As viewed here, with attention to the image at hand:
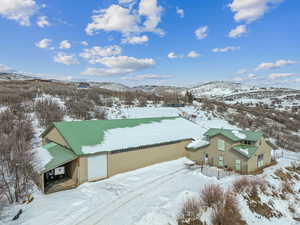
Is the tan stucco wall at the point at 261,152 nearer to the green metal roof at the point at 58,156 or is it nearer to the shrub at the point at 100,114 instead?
the green metal roof at the point at 58,156

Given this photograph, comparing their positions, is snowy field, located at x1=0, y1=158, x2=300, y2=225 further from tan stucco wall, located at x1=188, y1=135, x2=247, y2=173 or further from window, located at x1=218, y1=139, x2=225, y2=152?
window, located at x1=218, y1=139, x2=225, y2=152

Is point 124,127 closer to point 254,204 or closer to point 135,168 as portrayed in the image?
point 135,168

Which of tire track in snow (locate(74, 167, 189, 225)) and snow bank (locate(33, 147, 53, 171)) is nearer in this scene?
tire track in snow (locate(74, 167, 189, 225))

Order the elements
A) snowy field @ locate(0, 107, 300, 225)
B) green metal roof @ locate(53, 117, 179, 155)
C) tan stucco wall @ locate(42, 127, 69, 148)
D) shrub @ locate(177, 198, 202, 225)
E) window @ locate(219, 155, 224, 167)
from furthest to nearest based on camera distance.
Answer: window @ locate(219, 155, 224, 167) < tan stucco wall @ locate(42, 127, 69, 148) < green metal roof @ locate(53, 117, 179, 155) < shrub @ locate(177, 198, 202, 225) < snowy field @ locate(0, 107, 300, 225)

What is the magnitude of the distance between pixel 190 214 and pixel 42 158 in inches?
481

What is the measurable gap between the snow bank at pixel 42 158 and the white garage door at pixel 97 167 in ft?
10.7

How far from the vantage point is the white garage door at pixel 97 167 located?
15.9 metres

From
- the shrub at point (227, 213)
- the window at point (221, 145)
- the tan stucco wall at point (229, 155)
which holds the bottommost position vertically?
the shrub at point (227, 213)

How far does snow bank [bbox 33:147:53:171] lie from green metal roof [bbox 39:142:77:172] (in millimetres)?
211

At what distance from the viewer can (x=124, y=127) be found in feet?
72.3

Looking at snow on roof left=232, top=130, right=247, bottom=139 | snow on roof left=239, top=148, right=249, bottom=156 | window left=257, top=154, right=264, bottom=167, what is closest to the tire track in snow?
snow on roof left=239, top=148, right=249, bottom=156

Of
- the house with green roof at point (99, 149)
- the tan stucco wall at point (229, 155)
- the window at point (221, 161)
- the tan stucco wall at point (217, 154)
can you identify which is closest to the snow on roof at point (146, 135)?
the house with green roof at point (99, 149)

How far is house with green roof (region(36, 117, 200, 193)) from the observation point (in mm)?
15484

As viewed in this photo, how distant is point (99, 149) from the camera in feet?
54.0
